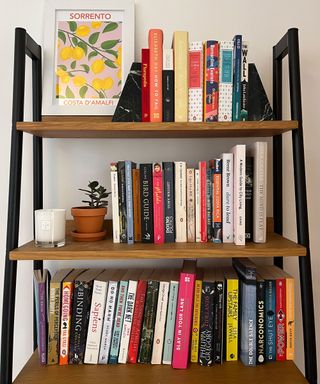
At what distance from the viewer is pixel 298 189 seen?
0.99 meters

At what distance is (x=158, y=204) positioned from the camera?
1.06 meters

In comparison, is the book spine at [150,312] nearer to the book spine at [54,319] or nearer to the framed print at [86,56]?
the book spine at [54,319]

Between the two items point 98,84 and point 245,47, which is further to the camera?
point 98,84

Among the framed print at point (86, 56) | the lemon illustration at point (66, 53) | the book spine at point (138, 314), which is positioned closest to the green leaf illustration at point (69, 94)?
the framed print at point (86, 56)

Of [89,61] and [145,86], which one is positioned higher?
[89,61]

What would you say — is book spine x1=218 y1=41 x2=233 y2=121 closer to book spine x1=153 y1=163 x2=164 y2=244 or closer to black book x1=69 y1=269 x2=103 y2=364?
book spine x1=153 y1=163 x2=164 y2=244

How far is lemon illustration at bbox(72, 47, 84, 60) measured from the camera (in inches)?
48.1

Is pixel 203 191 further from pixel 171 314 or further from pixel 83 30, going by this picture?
pixel 83 30

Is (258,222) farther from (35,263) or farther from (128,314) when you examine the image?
(35,263)

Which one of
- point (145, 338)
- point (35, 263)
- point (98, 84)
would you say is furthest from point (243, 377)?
point (98, 84)

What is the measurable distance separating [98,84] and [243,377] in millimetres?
963

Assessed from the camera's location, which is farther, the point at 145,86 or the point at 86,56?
the point at 86,56

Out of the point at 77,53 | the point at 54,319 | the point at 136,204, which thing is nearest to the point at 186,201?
the point at 136,204

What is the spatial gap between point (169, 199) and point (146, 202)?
0.07 m
